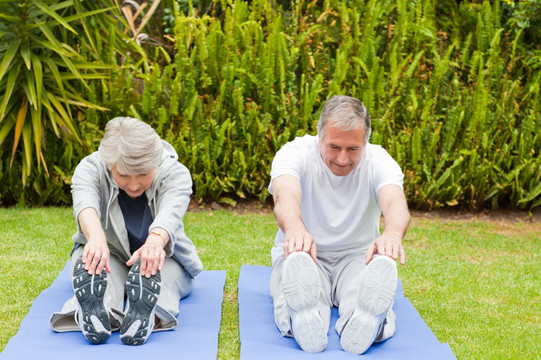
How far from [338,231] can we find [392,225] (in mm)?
480

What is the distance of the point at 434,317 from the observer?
3838mm

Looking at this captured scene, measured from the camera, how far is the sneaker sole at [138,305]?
3.15 meters

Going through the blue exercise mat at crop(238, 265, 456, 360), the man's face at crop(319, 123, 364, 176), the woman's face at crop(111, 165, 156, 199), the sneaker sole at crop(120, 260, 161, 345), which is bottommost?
the blue exercise mat at crop(238, 265, 456, 360)

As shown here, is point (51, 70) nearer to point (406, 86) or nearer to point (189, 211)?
point (189, 211)

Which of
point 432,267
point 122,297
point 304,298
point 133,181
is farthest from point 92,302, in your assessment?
point 432,267

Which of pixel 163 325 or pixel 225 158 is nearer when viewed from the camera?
pixel 163 325

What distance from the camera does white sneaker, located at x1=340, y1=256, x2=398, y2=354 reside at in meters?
3.08

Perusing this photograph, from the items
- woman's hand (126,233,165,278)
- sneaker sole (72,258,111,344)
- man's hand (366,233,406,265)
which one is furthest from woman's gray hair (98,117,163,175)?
man's hand (366,233,406,265)

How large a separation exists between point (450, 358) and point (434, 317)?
734 mm

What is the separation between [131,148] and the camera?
3207 mm

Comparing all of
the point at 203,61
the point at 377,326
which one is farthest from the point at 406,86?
the point at 377,326

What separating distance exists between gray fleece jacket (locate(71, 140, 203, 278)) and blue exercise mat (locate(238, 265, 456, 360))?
0.54 metres

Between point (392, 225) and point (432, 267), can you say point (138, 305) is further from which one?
point (432, 267)

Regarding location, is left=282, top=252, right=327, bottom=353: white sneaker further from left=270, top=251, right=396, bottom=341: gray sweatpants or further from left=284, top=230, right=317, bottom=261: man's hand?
left=270, top=251, right=396, bottom=341: gray sweatpants
